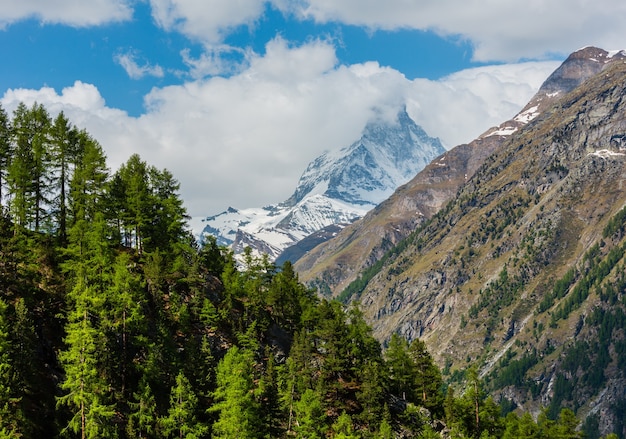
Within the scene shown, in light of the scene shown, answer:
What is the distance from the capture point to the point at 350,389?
10325 centimetres

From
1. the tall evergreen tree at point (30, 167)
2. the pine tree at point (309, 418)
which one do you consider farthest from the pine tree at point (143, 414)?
the tall evergreen tree at point (30, 167)

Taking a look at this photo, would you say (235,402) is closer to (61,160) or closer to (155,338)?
(155,338)

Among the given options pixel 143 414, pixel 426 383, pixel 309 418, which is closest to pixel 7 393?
pixel 143 414

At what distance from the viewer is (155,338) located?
82.4 metres

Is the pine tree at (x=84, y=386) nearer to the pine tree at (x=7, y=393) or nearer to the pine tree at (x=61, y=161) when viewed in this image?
the pine tree at (x=7, y=393)

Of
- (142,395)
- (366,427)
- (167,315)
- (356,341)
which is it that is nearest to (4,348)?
(142,395)

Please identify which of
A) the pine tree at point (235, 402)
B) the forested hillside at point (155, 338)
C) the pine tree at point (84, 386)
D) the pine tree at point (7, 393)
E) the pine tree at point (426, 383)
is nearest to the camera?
the pine tree at point (7, 393)

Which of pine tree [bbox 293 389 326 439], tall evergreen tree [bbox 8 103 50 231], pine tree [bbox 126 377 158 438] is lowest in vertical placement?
pine tree [bbox 293 389 326 439]

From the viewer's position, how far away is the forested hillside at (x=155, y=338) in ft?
222

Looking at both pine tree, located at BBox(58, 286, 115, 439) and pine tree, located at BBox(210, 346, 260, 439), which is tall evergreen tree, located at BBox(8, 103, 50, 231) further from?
pine tree, located at BBox(210, 346, 260, 439)

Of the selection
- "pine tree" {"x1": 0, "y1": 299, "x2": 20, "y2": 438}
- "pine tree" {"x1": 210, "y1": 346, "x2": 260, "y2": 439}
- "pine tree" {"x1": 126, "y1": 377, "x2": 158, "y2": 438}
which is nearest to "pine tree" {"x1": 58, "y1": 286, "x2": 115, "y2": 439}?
"pine tree" {"x1": 126, "y1": 377, "x2": 158, "y2": 438}

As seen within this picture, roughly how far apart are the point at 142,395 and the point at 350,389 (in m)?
40.8

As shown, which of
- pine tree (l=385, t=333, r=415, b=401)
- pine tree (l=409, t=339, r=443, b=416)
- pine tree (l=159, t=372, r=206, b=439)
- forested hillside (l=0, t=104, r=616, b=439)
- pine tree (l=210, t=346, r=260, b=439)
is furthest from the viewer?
pine tree (l=409, t=339, r=443, b=416)

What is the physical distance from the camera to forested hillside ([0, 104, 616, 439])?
67.8 m
